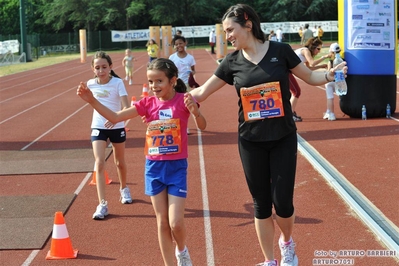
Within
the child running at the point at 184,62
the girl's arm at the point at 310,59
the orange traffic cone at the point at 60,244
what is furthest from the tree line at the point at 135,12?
the orange traffic cone at the point at 60,244

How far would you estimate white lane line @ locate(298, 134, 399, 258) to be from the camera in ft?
20.4

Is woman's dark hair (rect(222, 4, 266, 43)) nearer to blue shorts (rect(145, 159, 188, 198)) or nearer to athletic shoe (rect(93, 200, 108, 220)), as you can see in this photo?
blue shorts (rect(145, 159, 188, 198))

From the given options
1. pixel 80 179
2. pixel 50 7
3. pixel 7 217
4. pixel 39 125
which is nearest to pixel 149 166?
pixel 7 217

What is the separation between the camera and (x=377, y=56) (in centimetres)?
1385

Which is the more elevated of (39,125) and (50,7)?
(50,7)

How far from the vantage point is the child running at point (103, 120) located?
24.5ft

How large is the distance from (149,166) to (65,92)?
67.0 ft

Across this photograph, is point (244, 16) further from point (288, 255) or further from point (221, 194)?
point (221, 194)

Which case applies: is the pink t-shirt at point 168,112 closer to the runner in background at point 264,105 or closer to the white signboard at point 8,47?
the runner in background at point 264,105

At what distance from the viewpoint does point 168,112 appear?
5.43 m

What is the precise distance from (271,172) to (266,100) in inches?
22.5

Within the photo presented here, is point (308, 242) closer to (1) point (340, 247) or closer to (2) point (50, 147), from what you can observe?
(1) point (340, 247)

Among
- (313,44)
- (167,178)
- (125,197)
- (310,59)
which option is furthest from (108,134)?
(313,44)

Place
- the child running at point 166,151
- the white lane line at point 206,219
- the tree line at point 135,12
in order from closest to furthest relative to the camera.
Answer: the child running at point 166,151 → the white lane line at point 206,219 → the tree line at point 135,12
